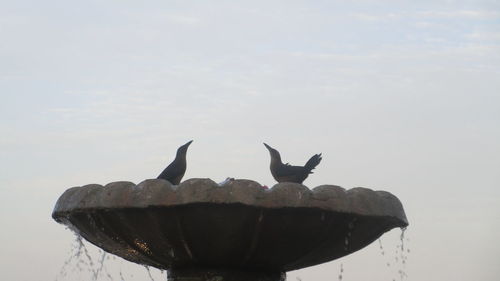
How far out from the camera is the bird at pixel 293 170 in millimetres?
8266

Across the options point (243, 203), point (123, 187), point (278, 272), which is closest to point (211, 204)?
point (243, 203)

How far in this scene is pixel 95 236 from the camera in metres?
7.82

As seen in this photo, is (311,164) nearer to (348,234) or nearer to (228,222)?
(348,234)

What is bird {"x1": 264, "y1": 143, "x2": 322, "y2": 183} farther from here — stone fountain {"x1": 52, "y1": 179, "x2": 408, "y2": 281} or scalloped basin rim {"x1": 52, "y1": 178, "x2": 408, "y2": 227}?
scalloped basin rim {"x1": 52, "y1": 178, "x2": 408, "y2": 227}

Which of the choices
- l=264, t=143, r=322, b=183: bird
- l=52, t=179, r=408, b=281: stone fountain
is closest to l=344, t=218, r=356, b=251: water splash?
l=52, t=179, r=408, b=281: stone fountain

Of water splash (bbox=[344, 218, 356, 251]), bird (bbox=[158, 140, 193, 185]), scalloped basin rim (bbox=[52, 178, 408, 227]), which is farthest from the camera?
bird (bbox=[158, 140, 193, 185])

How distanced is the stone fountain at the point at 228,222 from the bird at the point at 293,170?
31.6 inches

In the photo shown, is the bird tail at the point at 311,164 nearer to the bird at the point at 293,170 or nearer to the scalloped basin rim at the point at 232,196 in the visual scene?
the bird at the point at 293,170

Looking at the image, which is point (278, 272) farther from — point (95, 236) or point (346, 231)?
point (95, 236)

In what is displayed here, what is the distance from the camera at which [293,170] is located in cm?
830

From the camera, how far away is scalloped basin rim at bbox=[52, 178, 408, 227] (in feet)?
21.9

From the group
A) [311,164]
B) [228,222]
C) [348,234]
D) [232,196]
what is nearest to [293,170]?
[311,164]

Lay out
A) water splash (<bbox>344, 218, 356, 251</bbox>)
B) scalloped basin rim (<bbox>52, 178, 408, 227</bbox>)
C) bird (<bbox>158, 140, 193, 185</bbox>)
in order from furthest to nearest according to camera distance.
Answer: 1. bird (<bbox>158, 140, 193, 185</bbox>)
2. water splash (<bbox>344, 218, 356, 251</bbox>)
3. scalloped basin rim (<bbox>52, 178, 408, 227</bbox>)

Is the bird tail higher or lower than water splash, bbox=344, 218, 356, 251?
higher
